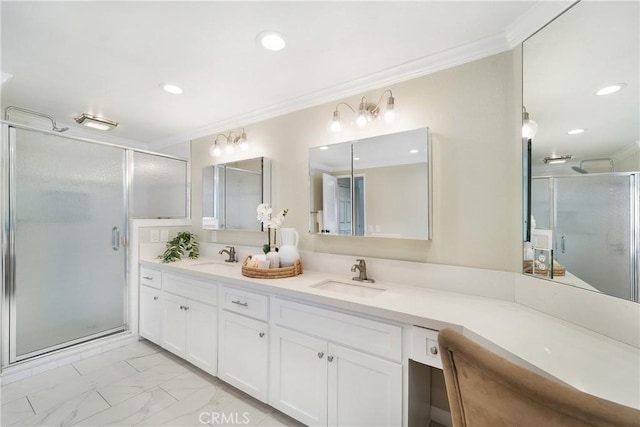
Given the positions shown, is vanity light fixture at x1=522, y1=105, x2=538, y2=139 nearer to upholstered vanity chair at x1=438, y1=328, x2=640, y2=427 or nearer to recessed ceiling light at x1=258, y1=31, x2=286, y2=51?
upholstered vanity chair at x1=438, y1=328, x2=640, y2=427

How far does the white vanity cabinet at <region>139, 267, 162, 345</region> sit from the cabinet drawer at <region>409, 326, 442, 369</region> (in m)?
2.28

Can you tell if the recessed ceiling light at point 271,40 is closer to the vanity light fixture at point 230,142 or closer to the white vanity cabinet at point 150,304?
the vanity light fixture at point 230,142

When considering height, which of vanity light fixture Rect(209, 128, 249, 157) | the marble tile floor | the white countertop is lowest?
the marble tile floor

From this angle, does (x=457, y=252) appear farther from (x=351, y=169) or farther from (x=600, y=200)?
(x=351, y=169)

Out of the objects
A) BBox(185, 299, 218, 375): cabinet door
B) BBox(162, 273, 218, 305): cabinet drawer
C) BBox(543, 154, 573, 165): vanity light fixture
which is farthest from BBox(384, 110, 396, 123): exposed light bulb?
BBox(185, 299, 218, 375): cabinet door

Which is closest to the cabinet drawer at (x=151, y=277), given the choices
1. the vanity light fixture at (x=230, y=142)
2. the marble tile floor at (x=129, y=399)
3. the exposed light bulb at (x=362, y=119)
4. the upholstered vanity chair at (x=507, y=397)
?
the marble tile floor at (x=129, y=399)

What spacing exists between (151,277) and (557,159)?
3165mm

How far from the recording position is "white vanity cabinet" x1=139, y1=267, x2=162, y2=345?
247 centimetres

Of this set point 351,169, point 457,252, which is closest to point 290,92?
point 351,169

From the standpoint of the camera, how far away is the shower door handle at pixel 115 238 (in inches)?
103

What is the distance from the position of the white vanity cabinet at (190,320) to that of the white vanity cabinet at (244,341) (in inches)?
4.1

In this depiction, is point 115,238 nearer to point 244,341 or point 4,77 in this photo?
point 4,77

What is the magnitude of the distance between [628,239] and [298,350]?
5.04 feet

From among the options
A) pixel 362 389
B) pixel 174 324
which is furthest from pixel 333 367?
pixel 174 324
